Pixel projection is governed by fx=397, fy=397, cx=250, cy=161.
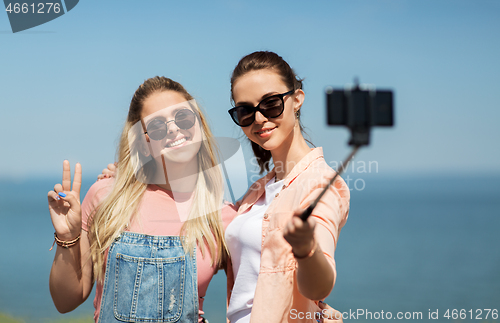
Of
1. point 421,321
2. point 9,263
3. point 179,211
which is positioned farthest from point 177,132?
point 9,263

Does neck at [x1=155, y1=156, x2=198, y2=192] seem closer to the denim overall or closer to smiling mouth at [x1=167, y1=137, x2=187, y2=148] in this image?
smiling mouth at [x1=167, y1=137, x2=187, y2=148]

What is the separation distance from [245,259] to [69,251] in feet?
4.18

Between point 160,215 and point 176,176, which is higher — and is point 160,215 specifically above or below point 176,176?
below

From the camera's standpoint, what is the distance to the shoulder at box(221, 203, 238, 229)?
3043 millimetres

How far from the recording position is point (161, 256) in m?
2.76

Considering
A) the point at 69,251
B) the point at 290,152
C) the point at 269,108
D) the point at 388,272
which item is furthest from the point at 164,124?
the point at 388,272

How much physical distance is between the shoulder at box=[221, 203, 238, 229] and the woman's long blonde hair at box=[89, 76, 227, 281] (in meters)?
0.03

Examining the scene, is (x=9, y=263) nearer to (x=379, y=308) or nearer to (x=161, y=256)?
(x=379, y=308)

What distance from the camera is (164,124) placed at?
10.1ft

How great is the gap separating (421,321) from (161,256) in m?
14.3

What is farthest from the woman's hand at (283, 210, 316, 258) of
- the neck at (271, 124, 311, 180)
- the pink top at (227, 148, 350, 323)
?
the neck at (271, 124, 311, 180)

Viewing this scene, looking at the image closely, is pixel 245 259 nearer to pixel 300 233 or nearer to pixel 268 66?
pixel 300 233

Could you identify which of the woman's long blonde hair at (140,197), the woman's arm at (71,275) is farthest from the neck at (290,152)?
the woman's arm at (71,275)

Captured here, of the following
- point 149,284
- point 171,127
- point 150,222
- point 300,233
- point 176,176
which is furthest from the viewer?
point 176,176
